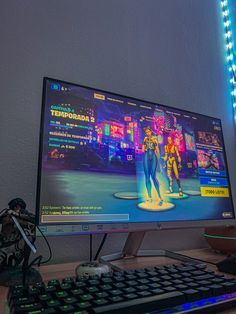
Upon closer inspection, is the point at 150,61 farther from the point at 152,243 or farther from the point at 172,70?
the point at 152,243

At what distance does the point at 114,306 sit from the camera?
351 millimetres

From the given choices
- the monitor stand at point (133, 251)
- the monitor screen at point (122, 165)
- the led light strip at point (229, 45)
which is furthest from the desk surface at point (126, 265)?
the led light strip at point (229, 45)

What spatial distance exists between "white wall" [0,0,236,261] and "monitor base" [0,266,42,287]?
8.2 inches

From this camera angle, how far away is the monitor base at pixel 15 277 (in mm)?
567

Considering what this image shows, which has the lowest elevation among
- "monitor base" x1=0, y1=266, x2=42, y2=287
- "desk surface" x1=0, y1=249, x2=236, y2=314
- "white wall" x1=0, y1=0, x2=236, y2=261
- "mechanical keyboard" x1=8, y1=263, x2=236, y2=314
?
"desk surface" x1=0, y1=249, x2=236, y2=314

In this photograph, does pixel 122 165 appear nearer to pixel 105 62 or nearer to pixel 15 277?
pixel 15 277

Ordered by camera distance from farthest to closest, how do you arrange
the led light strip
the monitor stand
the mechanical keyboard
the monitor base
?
the led light strip, the monitor stand, the monitor base, the mechanical keyboard

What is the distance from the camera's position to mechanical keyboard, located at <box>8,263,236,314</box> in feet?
1.15

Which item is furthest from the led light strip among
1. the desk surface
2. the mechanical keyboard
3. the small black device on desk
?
the mechanical keyboard

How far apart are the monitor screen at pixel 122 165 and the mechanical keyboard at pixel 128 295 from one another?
21 centimetres

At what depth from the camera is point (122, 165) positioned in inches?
29.4

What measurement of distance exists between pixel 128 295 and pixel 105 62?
35.7 inches

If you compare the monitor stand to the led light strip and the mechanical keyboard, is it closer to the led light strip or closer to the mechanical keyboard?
the mechanical keyboard

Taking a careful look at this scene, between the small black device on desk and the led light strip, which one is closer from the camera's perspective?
the small black device on desk
